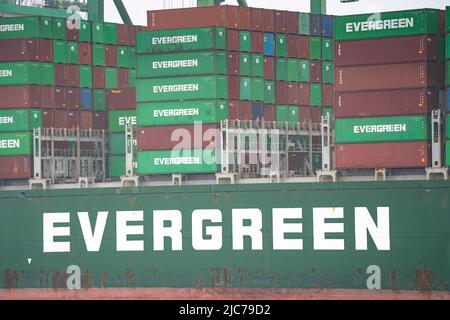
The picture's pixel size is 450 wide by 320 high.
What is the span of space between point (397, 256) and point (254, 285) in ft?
19.1

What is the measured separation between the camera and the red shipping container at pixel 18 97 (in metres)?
44.0

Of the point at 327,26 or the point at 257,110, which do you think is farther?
the point at 327,26

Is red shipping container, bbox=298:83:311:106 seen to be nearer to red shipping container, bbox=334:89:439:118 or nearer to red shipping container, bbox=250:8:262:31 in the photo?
red shipping container, bbox=250:8:262:31

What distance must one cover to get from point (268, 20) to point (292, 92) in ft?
11.0

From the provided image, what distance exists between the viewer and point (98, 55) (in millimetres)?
47781

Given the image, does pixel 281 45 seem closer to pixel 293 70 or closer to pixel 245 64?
pixel 293 70

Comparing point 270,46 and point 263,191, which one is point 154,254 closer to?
point 263,191

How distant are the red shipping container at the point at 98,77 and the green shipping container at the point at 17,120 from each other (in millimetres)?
4300

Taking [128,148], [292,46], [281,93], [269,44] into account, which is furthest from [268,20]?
[128,148]

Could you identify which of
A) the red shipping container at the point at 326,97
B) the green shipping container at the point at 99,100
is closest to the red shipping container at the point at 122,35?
the green shipping container at the point at 99,100

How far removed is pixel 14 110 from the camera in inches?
1731
